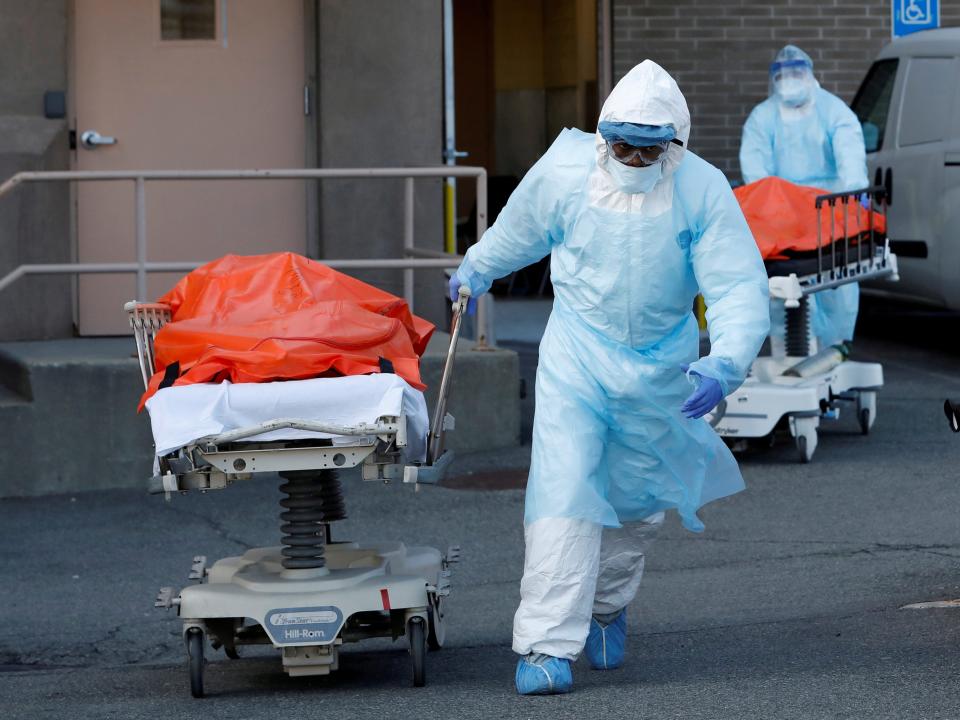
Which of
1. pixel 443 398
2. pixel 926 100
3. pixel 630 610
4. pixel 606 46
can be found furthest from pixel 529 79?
pixel 443 398

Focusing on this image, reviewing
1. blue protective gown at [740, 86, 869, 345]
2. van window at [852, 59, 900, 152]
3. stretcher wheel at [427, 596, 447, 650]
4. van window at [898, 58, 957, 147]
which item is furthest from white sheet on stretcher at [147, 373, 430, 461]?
van window at [852, 59, 900, 152]

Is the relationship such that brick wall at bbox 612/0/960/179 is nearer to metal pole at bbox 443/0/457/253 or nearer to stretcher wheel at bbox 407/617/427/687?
metal pole at bbox 443/0/457/253

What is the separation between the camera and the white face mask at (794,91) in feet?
33.2

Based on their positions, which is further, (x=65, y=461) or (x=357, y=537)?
(x=65, y=461)

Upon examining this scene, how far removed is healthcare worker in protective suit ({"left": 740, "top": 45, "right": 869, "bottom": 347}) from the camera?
1000cm

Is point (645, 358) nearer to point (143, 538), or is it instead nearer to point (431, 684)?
point (431, 684)

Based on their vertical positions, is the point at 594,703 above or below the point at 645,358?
below

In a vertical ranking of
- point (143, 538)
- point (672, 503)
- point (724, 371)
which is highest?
point (724, 371)

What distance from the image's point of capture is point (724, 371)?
502cm

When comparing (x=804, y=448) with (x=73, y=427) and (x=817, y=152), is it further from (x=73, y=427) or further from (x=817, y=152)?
(x=73, y=427)

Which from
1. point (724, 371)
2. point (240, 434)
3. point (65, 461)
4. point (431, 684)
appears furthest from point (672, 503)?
point (65, 461)

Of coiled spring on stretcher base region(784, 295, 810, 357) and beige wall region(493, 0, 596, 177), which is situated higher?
beige wall region(493, 0, 596, 177)

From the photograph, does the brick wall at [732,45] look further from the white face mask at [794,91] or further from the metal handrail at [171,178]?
the metal handrail at [171,178]

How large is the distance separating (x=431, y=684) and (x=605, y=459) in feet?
2.93
